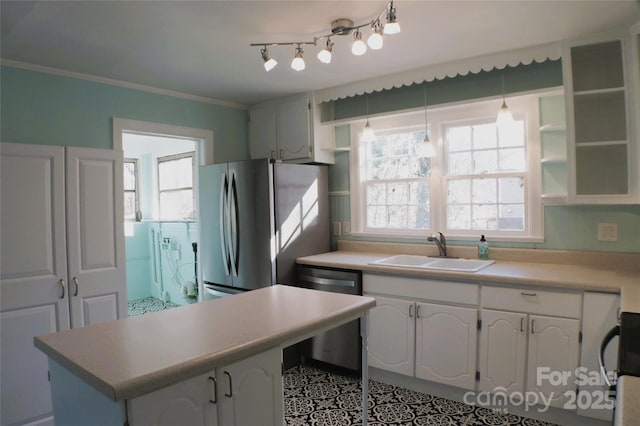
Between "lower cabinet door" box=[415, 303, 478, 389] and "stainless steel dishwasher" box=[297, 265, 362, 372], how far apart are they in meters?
0.48

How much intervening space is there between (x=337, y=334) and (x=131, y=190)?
4047 mm

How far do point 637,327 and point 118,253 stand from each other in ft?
9.17

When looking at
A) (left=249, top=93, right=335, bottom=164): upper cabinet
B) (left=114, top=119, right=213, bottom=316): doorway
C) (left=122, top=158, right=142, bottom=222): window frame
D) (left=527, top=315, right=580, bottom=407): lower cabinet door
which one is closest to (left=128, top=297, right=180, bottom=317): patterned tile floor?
(left=114, top=119, right=213, bottom=316): doorway

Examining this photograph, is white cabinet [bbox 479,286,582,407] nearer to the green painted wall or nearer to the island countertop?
the island countertop

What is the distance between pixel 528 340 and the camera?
233 centimetres

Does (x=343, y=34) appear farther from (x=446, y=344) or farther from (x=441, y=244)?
(x=446, y=344)

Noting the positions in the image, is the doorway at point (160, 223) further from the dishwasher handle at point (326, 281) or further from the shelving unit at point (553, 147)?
the shelving unit at point (553, 147)

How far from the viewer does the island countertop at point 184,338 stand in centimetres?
108

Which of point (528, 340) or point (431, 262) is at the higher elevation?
point (431, 262)

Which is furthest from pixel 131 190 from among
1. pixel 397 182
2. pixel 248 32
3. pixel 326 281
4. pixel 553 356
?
pixel 553 356

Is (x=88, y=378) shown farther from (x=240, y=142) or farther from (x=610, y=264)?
(x=240, y=142)

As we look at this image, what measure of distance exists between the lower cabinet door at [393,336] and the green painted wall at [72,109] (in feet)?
7.71

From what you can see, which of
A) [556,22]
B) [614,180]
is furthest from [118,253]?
[614,180]

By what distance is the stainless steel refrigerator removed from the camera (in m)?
3.12
